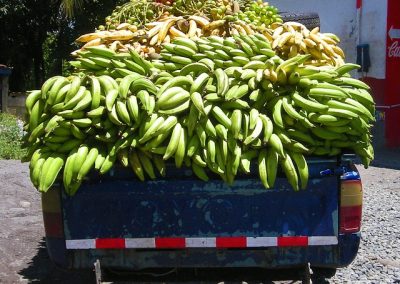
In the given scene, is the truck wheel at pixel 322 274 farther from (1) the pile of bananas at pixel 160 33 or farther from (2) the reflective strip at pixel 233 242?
(1) the pile of bananas at pixel 160 33

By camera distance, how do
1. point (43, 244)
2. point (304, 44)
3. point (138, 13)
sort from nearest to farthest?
point (304, 44), point (138, 13), point (43, 244)

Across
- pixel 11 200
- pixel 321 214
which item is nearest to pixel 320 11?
pixel 11 200

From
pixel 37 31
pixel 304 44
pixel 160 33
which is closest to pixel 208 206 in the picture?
pixel 304 44

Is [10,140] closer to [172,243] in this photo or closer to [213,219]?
[172,243]

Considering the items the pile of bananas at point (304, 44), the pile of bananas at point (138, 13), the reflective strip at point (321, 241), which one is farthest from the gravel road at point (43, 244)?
the pile of bananas at point (138, 13)

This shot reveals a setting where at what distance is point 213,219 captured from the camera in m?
3.60

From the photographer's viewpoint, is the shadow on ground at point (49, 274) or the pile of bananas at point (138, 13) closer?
the shadow on ground at point (49, 274)

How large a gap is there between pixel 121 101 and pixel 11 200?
4.91 meters

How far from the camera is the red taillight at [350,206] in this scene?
357cm

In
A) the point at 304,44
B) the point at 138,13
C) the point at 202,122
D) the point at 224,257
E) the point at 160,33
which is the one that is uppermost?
the point at 138,13

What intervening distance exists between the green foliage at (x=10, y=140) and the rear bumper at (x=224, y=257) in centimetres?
766

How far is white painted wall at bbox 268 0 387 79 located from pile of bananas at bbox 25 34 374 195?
9.81 metres

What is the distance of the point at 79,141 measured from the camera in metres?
3.64

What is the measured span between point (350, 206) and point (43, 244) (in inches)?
142
